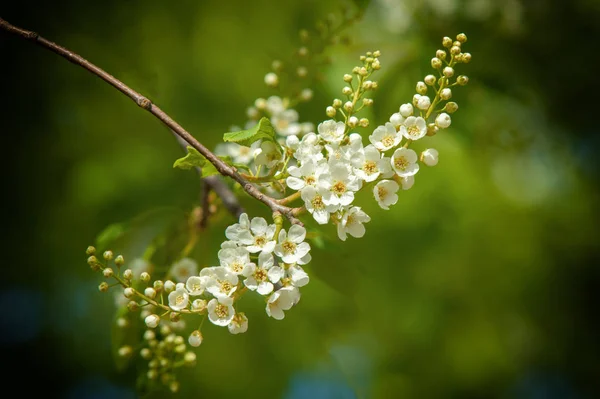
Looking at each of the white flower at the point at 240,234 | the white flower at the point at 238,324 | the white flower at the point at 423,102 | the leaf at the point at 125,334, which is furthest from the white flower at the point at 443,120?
the leaf at the point at 125,334

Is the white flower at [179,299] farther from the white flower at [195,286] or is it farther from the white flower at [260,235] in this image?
the white flower at [260,235]

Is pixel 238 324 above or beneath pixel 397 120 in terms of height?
beneath

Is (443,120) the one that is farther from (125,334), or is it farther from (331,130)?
(125,334)

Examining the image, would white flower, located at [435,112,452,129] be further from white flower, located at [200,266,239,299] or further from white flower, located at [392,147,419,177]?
white flower, located at [200,266,239,299]

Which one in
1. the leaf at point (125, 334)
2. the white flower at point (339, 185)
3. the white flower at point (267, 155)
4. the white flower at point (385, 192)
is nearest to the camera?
the white flower at point (339, 185)

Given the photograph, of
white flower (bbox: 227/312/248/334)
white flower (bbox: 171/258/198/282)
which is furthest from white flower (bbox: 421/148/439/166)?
white flower (bbox: 171/258/198/282)

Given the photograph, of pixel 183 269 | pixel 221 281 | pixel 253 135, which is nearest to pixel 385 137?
pixel 253 135
